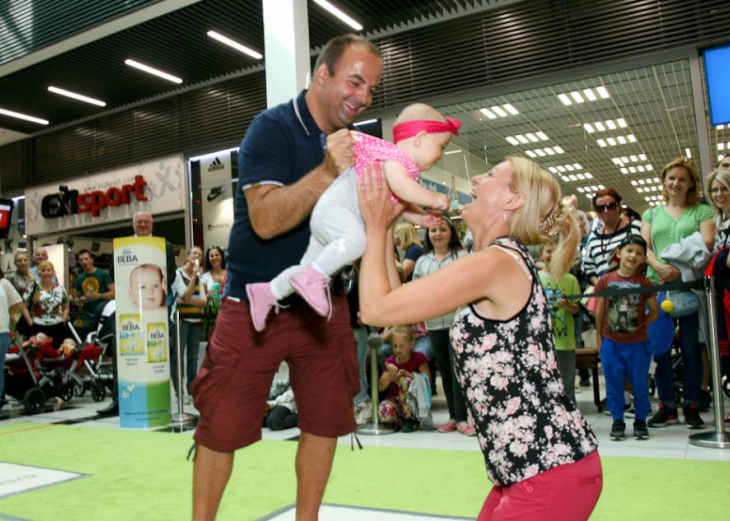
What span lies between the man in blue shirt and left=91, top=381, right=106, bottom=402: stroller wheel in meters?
6.00

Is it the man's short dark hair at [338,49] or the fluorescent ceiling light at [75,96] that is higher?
the fluorescent ceiling light at [75,96]

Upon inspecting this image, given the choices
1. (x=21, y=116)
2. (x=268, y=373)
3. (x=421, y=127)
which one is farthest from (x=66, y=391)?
(x=21, y=116)

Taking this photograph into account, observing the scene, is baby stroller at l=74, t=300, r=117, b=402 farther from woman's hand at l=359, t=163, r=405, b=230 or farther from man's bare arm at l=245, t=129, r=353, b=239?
woman's hand at l=359, t=163, r=405, b=230

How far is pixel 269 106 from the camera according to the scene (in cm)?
709

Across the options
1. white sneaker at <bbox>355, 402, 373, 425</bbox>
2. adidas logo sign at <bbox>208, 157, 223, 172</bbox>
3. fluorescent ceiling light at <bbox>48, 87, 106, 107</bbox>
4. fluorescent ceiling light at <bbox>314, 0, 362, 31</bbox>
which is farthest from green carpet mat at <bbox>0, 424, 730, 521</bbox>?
fluorescent ceiling light at <bbox>48, 87, 106, 107</bbox>

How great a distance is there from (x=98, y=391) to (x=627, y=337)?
18.2 ft

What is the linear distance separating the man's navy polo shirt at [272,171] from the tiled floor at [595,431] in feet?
8.87

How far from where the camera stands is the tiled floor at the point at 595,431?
12.3 ft

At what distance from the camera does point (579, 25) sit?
7734 millimetres

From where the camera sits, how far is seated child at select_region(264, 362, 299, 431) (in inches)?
198

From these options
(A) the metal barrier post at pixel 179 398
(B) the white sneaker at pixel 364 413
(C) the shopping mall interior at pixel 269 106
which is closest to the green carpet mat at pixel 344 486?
(C) the shopping mall interior at pixel 269 106

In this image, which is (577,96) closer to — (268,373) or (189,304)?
(189,304)

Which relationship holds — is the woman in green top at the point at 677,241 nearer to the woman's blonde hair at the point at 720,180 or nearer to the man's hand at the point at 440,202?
the woman's blonde hair at the point at 720,180

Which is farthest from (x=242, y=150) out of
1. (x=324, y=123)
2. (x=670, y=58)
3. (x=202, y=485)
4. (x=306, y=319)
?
(x=670, y=58)
